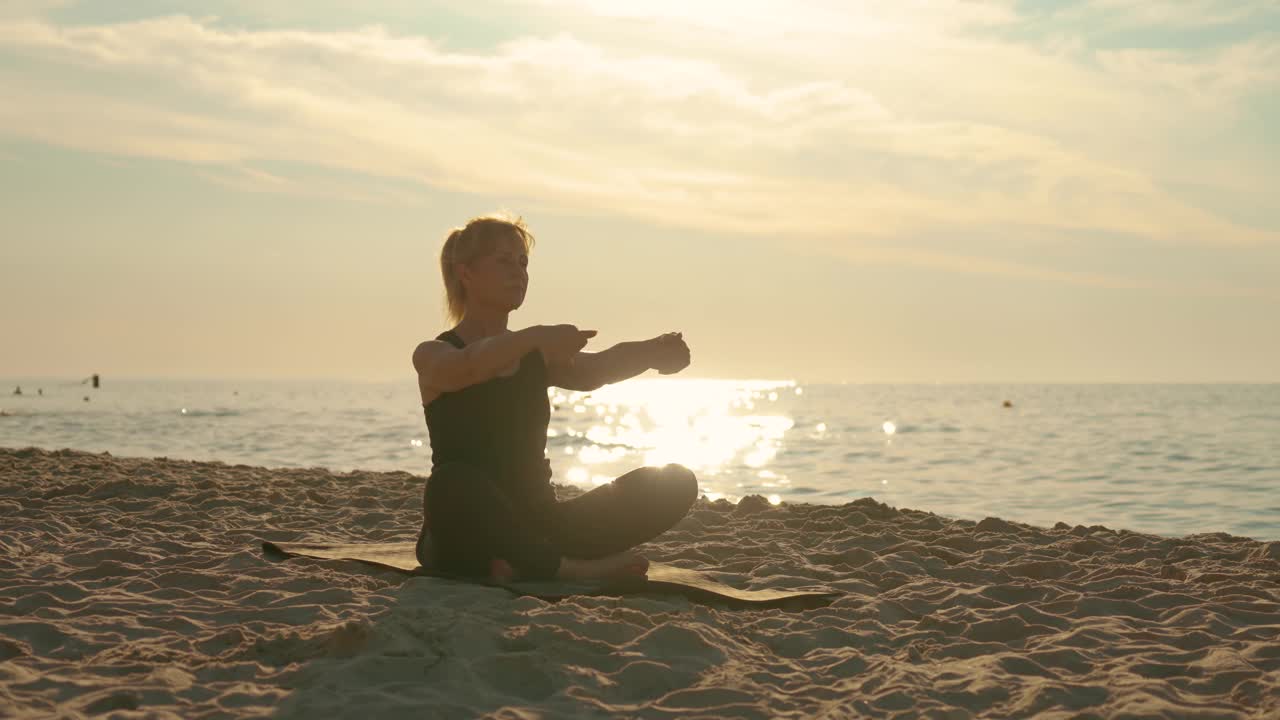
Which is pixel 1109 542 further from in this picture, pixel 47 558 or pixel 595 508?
pixel 47 558

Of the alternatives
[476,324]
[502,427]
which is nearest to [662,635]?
[502,427]

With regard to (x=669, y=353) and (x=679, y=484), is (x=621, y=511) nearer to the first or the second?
(x=679, y=484)

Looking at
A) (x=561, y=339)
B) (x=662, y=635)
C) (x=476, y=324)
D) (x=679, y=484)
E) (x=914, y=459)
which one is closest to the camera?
(x=662, y=635)

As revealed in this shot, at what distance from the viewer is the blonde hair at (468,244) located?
4.83 meters

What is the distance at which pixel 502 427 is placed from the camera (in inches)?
189

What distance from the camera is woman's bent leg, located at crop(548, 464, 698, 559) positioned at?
498cm

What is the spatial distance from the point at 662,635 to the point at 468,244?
206 cm

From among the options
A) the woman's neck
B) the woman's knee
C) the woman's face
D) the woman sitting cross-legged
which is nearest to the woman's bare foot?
the woman sitting cross-legged

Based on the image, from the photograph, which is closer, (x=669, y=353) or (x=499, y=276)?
(x=499, y=276)

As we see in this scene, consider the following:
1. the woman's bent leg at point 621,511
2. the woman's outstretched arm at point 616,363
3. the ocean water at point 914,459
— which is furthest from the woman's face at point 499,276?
the ocean water at point 914,459

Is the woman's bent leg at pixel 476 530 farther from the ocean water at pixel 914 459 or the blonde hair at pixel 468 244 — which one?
the ocean water at pixel 914 459

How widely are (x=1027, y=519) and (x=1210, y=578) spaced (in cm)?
632

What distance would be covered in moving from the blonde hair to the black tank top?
0.23 metres

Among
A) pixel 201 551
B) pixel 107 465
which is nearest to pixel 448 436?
pixel 201 551
